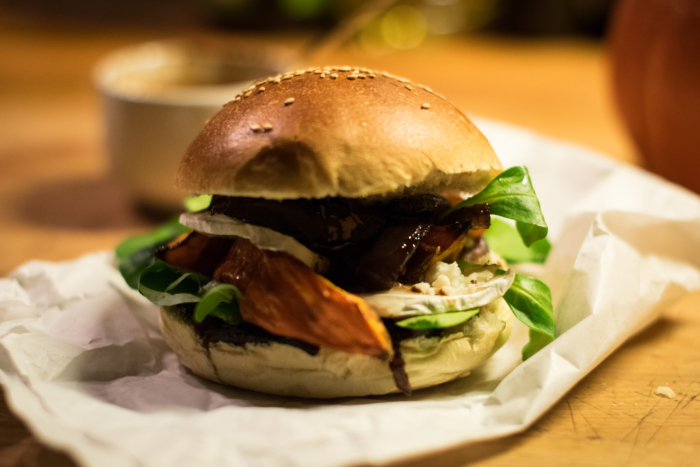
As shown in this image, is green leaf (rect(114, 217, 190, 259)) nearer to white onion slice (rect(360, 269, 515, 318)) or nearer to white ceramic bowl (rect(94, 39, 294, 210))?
white ceramic bowl (rect(94, 39, 294, 210))

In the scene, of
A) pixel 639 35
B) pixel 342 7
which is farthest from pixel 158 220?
pixel 342 7

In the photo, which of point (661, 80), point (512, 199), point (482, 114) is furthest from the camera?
point (482, 114)

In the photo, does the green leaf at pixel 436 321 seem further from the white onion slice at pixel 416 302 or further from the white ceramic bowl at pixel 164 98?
the white ceramic bowl at pixel 164 98

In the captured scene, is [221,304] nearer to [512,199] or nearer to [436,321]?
[436,321]

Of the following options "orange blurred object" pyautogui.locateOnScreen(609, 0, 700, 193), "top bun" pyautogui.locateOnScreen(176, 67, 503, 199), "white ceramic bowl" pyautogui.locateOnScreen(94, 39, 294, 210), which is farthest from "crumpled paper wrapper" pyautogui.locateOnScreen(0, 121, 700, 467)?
"orange blurred object" pyautogui.locateOnScreen(609, 0, 700, 193)

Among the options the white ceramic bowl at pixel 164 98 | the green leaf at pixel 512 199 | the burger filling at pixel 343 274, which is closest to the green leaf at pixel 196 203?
the white ceramic bowl at pixel 164 98

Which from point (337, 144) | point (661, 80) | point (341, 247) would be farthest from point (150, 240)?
point (661, 80)
